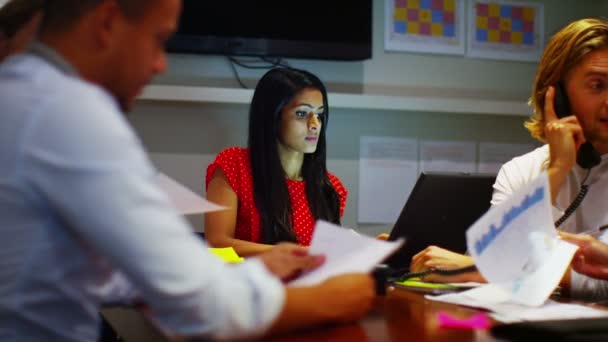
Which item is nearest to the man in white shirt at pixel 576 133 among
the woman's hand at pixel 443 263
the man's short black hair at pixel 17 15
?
the woman's hand at pixel 443 263

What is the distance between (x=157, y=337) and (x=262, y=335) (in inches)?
13.7

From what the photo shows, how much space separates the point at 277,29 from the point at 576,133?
4.86 ft

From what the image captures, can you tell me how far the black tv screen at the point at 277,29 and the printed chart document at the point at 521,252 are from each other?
74.3 inches

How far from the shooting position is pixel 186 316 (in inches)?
30.3

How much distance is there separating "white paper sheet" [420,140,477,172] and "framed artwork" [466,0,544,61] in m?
0.42

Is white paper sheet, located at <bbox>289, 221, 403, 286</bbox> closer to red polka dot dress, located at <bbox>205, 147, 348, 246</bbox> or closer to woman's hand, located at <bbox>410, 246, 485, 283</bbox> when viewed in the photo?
woman's hand, located at <bbox>410, 246, 485, 283</bbox>

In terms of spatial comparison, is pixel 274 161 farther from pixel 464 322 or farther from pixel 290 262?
pixel 464 322

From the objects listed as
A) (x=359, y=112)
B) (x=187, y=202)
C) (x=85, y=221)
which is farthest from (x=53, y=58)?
(x=359, y=112)

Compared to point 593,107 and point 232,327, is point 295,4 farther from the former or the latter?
point 232,327

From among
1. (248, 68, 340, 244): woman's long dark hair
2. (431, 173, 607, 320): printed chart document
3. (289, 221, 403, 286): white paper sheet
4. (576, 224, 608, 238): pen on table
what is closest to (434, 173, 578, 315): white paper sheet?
(431, 173, 607, 320): printed chart document

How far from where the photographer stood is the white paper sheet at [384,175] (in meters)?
3.19

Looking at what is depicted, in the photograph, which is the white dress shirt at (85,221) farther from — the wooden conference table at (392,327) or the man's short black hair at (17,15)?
the man's short black hair at (17,15)

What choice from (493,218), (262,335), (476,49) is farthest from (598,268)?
(476,49)

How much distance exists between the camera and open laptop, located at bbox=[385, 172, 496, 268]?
64.9 inches
